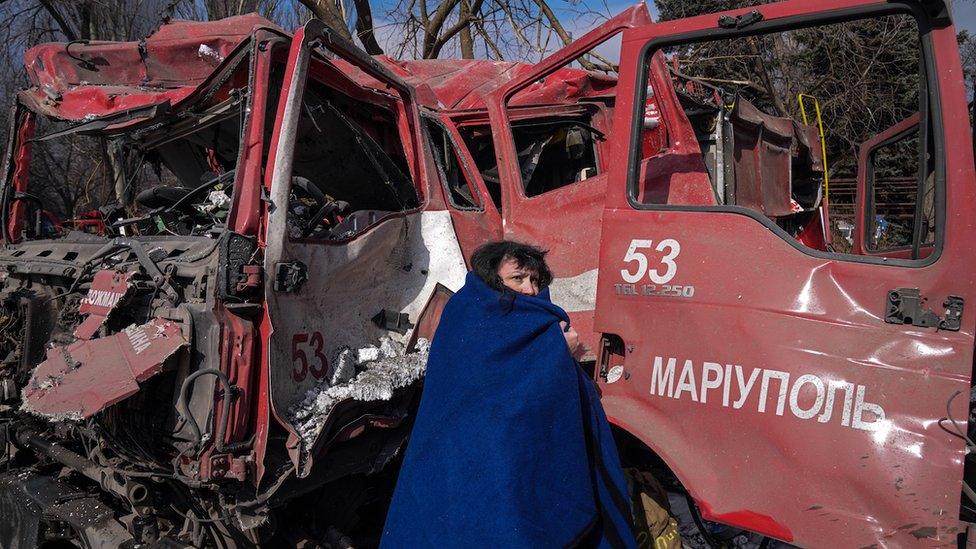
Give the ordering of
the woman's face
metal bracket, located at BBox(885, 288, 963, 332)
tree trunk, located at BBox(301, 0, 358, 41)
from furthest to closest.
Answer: tree trunk, located at BBox(301, 0, 358, 41) < the woman's face < metal bracket, located at BBox(885, 288, 963, 332)

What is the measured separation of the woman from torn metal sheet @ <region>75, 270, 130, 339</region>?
130 cm

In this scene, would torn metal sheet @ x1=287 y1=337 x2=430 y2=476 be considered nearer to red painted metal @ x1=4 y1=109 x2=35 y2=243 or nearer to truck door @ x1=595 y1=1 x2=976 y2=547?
truck door @ x1=595 y1=1 x2=976 y2=547

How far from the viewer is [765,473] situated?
2172mm

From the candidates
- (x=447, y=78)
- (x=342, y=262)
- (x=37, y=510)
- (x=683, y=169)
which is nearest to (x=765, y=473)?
(x=683, y=169)

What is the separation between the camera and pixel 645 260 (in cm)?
247

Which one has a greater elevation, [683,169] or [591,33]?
[591,33]

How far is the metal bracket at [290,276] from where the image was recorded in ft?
7.99

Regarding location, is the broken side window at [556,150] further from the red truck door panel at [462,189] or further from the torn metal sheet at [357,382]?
the torn metal sheet at [357,382]

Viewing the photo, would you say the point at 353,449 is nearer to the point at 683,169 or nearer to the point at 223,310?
the point at 223,310

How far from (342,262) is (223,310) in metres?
0.61

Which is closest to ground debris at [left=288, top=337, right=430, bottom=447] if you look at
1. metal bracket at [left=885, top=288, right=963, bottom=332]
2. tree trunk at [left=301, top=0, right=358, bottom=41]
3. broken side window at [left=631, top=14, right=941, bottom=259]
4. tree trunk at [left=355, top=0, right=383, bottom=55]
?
broken side window at [left=631, top=14, right=941, bottom=259]

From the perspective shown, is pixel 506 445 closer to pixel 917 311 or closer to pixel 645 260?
pixel 645 260

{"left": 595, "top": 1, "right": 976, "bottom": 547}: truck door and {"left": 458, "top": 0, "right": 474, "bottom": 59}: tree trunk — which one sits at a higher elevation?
{"left": 458, "top": 0, "right": 474, "bottom": 59}: tree trunk

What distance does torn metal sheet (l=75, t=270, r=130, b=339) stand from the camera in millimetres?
2406
